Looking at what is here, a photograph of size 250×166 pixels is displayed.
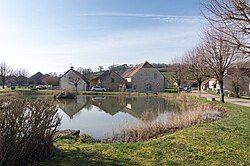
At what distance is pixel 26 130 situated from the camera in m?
4.87

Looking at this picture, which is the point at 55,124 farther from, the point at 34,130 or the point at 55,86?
the point at 55,86

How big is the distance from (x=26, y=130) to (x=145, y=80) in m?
47.4

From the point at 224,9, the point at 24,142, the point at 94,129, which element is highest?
the point at 224,9

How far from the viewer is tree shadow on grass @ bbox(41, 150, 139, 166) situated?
16.5 ft

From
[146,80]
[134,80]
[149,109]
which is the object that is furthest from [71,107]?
[146,80]

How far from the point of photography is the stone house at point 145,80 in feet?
168

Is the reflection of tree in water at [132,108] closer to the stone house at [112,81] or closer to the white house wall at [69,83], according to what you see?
the stone house at [112,81]

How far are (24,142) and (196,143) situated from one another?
15.7 feet

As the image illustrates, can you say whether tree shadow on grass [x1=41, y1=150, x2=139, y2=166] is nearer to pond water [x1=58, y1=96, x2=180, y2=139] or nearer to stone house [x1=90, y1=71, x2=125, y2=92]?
pond water [x1=58, y1=96, x2=180, y2=139]

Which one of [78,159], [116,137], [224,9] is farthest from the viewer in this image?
[116,137]

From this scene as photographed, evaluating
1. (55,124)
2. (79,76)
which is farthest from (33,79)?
(55,124)

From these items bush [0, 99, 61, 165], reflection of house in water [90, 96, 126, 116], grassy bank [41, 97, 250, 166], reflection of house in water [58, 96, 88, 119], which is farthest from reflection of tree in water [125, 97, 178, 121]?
bush [0, 99, 61, 165]

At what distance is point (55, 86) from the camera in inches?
2309

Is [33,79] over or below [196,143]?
over
